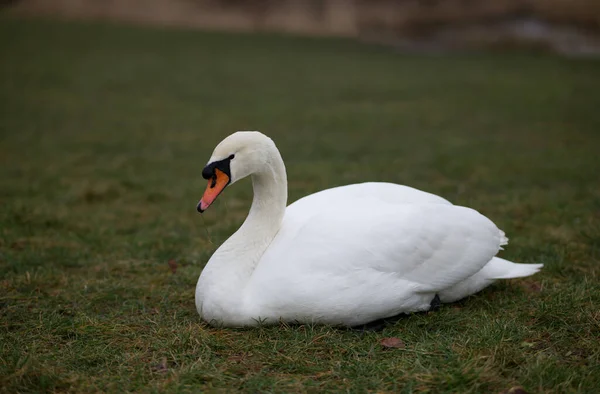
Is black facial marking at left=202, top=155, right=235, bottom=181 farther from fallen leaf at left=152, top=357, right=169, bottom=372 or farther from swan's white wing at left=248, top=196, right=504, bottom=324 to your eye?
fallen leaf at left=152, top=357, right=169, bottom=372

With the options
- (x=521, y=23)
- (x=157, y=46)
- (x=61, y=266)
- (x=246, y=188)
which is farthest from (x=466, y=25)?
(x=61, y=266)

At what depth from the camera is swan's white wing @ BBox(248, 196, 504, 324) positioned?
3818 millimetres

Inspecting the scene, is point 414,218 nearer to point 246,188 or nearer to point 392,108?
point 246,188

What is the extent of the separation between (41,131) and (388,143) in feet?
20.1

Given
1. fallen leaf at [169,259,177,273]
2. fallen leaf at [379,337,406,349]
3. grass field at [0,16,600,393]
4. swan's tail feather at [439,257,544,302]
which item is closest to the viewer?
grass field at [0,16,600,393]

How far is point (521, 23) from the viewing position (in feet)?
116

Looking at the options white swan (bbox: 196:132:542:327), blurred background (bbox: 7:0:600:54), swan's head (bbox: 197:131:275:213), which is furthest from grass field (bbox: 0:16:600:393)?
blurred background (bbox: 7:0:600:54)

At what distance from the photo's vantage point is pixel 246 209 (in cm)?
718

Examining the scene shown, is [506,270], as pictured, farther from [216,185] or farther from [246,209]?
[246,209]

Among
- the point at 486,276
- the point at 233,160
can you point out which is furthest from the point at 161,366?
the point at 486,276

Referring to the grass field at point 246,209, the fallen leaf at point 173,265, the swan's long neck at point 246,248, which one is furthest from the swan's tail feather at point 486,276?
the fallen leaf at point 173,265

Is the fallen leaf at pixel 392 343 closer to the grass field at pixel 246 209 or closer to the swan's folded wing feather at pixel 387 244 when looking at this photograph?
the grass field at pixel 246 209

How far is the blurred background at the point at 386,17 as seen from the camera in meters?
32.8

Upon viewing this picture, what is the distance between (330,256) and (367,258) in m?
0.22
